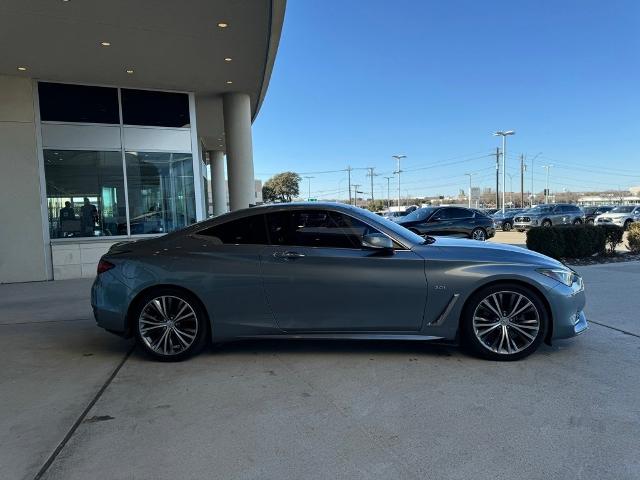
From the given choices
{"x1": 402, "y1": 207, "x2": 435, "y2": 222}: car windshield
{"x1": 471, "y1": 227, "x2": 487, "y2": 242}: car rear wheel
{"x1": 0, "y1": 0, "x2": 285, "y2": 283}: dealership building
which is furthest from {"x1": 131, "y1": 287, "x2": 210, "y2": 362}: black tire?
{"x1": 471, "y1": 227, "x2": 487, "y2": 242}: car rear wheel

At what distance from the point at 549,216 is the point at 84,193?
2520cm

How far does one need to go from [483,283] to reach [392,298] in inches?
32.9

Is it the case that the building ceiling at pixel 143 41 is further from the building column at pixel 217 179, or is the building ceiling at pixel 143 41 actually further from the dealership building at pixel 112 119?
the building column at pixel 217 179

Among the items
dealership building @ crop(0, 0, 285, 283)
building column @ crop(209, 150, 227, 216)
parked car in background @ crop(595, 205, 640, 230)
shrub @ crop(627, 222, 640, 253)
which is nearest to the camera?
dealership building @ crop(0, 0, 285, 283)

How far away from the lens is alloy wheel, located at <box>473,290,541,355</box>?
4.39 metres

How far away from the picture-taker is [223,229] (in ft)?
15.6

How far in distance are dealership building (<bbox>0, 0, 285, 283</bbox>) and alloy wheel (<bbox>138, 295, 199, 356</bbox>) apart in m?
4.81

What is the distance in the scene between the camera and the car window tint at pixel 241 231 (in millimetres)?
4691

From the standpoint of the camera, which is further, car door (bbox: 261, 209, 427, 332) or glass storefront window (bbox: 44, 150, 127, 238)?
glass storefront window (bbox: 44, 150, 127, 238)

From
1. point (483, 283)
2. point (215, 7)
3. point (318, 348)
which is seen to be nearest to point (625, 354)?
point (483, 283)

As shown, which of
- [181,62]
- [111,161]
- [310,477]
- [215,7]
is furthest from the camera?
[111,161]

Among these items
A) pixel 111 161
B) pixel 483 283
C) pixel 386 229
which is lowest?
pixel 483 283

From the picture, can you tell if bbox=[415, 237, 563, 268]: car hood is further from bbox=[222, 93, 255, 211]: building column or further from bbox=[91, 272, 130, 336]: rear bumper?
Result: bbox=[222, 93, 255, 211]: building column

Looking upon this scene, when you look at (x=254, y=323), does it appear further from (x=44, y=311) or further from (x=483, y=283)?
(x=44, y=311)
